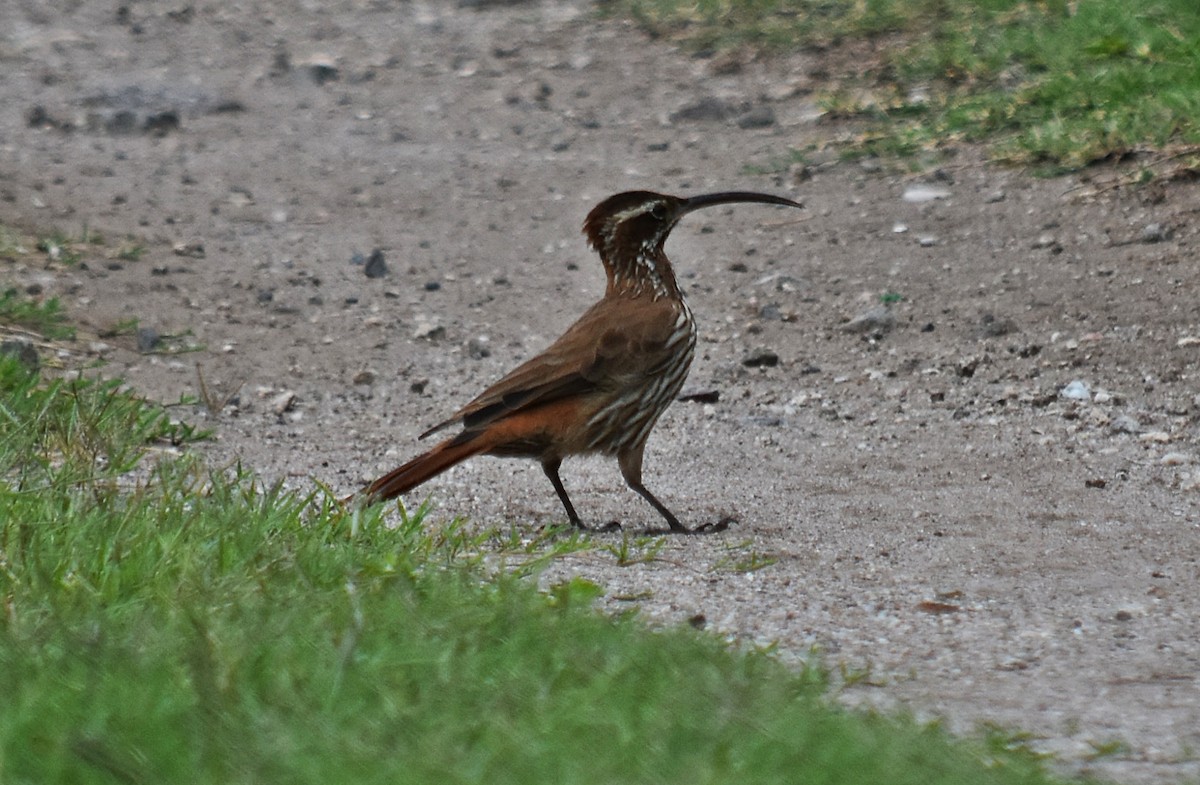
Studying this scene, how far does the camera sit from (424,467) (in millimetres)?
5523

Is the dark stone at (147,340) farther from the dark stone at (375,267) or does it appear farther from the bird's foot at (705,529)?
the bird's foot at (705,529)

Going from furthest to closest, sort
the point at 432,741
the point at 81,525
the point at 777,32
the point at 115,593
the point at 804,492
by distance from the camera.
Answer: the point at 777,32 → the point at 804,492 → the point at 81,525 → the point at 115,593 → the point at 432,741

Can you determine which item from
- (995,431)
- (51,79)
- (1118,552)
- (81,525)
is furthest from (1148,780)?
(51,79)

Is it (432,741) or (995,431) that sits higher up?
(432,741)

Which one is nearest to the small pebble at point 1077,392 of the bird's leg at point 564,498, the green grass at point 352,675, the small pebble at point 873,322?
the small pebble at point 873,322

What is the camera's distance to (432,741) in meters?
3.10

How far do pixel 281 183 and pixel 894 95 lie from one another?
3715 millimetres

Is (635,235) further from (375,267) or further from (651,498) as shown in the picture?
(375,267)

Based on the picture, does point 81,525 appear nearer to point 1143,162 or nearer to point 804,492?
point 804,492

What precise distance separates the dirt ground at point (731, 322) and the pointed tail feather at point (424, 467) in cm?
35

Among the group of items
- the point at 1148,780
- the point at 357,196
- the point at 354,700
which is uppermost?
the point at 354,700

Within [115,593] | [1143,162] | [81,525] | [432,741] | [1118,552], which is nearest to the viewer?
[432,741]

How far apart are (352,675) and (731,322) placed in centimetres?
505

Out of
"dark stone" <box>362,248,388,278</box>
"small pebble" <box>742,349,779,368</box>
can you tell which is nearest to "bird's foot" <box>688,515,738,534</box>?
"small pebble" <box>742,349,779,368</box>
